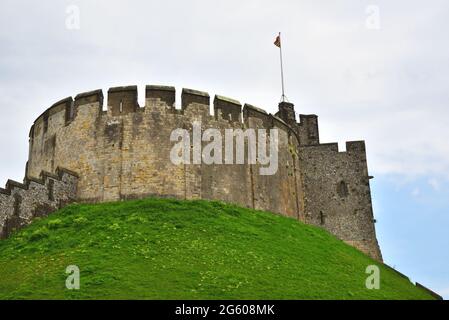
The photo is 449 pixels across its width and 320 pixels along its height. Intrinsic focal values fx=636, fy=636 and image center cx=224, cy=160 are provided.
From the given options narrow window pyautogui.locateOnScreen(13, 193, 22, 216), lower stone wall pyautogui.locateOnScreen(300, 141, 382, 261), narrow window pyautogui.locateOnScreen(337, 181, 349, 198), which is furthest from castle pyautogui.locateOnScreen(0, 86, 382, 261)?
narrow window pyautogui.locateOnScreen(337, 181, 349, 198)

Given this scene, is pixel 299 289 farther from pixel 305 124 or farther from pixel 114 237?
pixel 305 124

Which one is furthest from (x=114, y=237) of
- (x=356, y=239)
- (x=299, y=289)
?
(x=356, y=239)

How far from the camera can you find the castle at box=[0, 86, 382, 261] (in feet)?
76.6

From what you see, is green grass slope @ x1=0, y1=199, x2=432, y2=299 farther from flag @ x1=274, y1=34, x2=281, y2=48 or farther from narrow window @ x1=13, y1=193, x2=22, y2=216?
flag @ x1=274, y1=34, x2=281, y2=48

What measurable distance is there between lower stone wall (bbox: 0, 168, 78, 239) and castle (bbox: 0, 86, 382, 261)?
3 cm

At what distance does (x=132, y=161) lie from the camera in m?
24.2

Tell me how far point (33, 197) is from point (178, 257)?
756 cm

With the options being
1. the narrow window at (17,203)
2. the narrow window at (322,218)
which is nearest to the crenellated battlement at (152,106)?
the narrow window at (17,203)

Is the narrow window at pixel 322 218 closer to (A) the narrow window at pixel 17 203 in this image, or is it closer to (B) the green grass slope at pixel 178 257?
(B) the green grass slope at pixel 178 257

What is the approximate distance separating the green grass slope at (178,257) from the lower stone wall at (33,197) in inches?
19.9

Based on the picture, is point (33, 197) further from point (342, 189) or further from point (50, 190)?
point (342, 189)

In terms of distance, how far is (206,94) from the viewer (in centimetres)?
2611

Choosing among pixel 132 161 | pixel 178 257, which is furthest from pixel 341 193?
pixel 178 257
